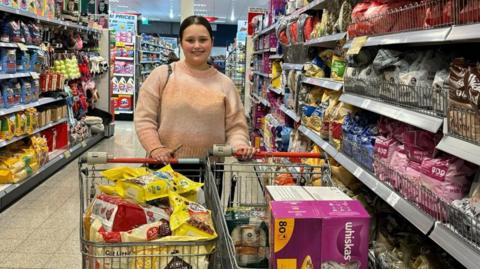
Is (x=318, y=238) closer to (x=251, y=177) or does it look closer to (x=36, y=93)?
(x=251, y=177)

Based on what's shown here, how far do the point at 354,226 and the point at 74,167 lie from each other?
5666 mm

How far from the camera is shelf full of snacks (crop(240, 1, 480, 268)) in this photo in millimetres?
1658

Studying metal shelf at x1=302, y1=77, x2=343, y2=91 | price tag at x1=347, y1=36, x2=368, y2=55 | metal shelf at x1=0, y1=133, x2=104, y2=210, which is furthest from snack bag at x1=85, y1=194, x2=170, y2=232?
metal shelf at x1=0, y1=133, x2=104, y2=210

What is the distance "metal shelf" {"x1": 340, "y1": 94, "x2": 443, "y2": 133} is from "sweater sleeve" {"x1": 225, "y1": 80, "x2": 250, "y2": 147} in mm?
607

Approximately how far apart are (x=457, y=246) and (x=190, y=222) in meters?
0.81

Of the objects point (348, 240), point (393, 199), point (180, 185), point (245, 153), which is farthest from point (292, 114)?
point (348, 240)

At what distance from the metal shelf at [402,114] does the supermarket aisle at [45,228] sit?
2.17 metres

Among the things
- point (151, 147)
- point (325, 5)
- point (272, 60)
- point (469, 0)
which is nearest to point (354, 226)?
point (469, 0)

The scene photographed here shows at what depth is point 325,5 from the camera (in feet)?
13.3

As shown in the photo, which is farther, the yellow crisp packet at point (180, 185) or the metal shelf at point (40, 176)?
the metal shelf at point (40, 176)

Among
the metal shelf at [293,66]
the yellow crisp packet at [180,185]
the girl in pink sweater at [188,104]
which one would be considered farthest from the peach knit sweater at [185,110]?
the metal shelf at [293,66]

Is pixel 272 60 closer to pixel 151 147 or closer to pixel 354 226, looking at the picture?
pixel 151 147

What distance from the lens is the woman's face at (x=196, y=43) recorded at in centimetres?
268

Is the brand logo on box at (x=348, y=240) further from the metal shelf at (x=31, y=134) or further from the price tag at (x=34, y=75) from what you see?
the price tag at (x=34, y=75)
